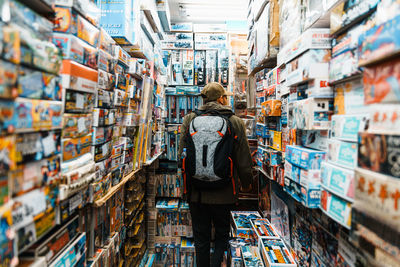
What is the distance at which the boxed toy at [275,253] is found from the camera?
1623mm

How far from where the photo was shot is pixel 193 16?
11.9 feet

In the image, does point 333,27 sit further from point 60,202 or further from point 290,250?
point 290,250

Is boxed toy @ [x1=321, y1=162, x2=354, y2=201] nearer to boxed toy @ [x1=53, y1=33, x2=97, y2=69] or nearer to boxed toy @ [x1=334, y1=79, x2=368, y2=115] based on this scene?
boxed toy @ [x1=334, y1=79, x2=368, y2=115]

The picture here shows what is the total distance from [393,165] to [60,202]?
3.90ft

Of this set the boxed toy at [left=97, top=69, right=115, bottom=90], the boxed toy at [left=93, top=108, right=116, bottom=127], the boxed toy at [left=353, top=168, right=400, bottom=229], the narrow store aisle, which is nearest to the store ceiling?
the narrow store aisle

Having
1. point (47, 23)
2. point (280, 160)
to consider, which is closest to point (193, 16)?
point (280, 160)

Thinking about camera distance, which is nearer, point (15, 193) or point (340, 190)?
point (15, 193)

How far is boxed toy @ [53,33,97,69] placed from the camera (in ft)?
3.13

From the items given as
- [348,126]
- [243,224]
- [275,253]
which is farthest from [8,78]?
[243,224]

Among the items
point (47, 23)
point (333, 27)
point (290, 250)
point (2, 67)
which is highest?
point (333, 27)

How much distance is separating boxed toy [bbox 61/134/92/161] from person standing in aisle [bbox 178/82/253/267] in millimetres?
885

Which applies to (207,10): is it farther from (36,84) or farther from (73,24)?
(36,84)

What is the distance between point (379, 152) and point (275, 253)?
1.30 metres

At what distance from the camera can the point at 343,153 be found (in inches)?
41.5
